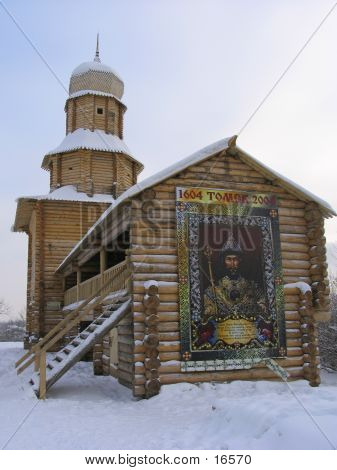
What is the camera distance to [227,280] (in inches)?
504

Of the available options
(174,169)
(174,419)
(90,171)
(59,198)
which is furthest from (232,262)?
(90,171)

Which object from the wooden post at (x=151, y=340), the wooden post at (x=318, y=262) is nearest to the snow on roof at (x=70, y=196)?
the wooden post at (x=318, y=262)

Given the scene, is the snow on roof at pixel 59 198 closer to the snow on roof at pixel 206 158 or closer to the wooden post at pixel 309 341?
the snow on roof at pixel 206 158

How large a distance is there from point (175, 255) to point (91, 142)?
53.7 ft

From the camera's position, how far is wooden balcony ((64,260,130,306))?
42.8ft

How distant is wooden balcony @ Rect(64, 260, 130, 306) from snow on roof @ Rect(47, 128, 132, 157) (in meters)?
8.74

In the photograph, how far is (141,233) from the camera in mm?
12422

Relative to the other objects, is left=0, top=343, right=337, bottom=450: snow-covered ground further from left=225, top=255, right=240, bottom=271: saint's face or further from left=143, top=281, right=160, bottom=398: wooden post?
left=225, top=255, right=240, bottom=271: saint's face

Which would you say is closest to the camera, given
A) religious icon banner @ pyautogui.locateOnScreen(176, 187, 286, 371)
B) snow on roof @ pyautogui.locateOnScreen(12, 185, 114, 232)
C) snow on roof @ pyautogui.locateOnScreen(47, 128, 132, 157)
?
religious icon banner @ pyautogui.locateOnScreen(176, 187, 286, 371)

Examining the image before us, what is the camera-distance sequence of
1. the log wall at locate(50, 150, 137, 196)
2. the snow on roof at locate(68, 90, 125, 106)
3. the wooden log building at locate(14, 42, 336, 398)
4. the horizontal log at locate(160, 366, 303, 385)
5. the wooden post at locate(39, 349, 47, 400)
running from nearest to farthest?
the wooden post at locate(39, 349, 47, 400) → the horizontal log at locate(160, 366, 303, 385) → the wooden log building at locate(14, 42, 336, 398) → the log wall at locate(50, 150, 137, 196) → the snow on roof at locate(68, 90, 125, 106)

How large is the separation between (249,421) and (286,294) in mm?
6815

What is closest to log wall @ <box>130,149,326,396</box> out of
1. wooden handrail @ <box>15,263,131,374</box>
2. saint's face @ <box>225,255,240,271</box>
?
wooden handrail @ <box>15,263,131,374</box>

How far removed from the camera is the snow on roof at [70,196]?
2439cm

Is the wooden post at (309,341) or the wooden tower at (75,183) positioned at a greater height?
the wooden tower at (75,183)
